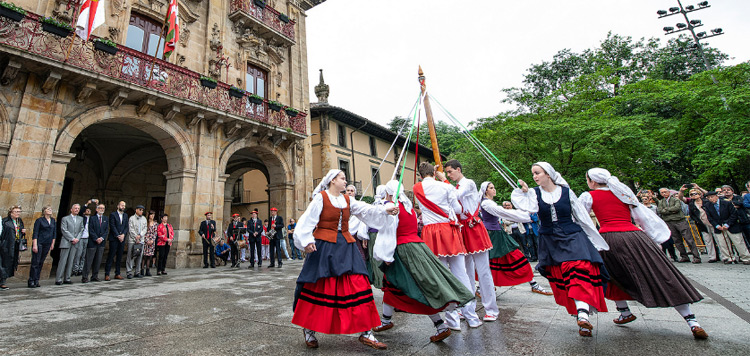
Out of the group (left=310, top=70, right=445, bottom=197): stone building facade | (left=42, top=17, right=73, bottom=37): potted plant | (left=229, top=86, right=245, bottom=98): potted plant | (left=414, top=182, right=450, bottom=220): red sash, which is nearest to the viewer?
(left=414, top=182, right=450, bottom=220): red sash

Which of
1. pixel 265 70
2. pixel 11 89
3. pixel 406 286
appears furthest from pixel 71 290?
pixel 265 70

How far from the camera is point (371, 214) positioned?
3488 mm

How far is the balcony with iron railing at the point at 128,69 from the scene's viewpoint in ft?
26.8

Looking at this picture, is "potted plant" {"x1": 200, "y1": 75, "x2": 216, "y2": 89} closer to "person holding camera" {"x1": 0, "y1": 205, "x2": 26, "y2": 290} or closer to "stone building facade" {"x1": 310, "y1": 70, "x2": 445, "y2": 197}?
"person holding camera" {"x1": 0, "y1": 205, "x2": 26, "y2": 290}

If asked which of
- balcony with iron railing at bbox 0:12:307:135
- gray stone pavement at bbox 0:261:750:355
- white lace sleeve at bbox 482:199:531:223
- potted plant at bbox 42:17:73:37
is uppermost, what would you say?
potted plant at bbox 42:17:73:37

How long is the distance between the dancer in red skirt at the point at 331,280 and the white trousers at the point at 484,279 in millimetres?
1558

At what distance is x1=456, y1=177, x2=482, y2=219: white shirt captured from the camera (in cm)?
434

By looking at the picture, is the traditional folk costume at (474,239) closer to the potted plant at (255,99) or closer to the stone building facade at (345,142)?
the potted plant at (255,99)

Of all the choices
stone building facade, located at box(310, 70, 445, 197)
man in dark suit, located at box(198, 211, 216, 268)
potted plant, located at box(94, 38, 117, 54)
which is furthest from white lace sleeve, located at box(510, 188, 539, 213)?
stone building facade, located at box(310, 70, 445, 197)

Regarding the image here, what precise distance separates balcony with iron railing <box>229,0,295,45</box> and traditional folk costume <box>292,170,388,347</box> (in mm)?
13980

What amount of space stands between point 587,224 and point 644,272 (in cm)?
63

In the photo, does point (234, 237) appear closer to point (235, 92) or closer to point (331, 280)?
point (235, 92)

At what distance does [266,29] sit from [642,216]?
15.8 m

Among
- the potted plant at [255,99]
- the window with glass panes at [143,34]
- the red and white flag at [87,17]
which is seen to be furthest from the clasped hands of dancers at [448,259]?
the window with glass panes at [143,34]
